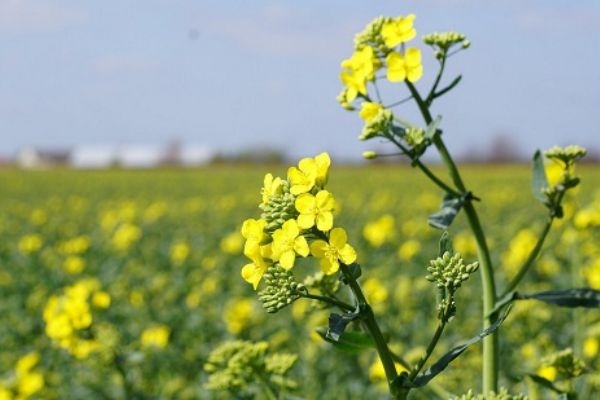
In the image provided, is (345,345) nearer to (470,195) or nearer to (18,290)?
(470,195)

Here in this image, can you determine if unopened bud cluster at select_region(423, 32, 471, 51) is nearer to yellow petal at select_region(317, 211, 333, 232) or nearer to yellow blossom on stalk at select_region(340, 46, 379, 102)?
yellow blossom on stalk at select_region(340, 46, 379, 102)

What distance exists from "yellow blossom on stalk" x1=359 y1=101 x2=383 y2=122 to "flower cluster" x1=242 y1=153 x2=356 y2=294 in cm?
43

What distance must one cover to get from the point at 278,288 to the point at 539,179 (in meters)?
0.78

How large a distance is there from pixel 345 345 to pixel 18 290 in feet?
27.4

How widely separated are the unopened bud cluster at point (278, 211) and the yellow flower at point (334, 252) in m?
0.06

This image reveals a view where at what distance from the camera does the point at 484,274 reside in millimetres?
1810

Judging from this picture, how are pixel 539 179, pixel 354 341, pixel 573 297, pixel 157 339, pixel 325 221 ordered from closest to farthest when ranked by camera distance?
pixel 325 221 → pixel 354 341 → pixel 573 297 → pixel 539 179 → pixel 157 339

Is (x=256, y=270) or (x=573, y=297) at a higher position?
(x=256, y=270)

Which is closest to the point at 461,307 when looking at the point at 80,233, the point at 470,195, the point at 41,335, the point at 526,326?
the point at 526,326

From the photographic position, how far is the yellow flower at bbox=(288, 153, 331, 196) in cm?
139

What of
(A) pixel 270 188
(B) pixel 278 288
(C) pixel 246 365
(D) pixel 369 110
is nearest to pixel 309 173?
(A) pixel 270 188

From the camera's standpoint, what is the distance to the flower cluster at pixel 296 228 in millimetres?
1331

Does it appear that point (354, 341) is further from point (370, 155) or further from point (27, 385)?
point (27, 385)

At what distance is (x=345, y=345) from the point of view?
1.62 m
